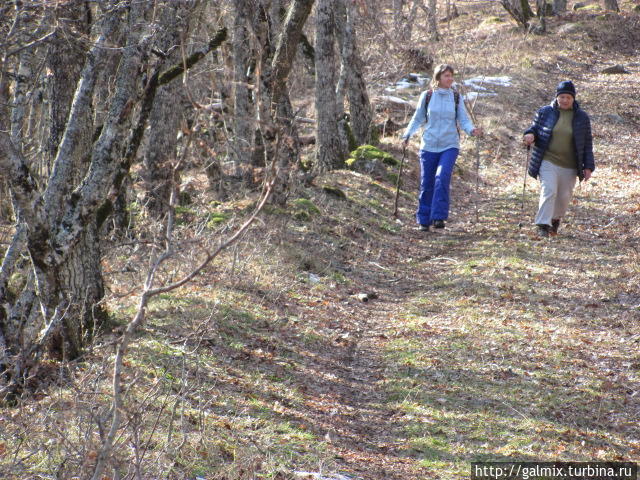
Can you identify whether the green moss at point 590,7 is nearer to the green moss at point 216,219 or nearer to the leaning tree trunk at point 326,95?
the leaning tree trunk at point 326,95

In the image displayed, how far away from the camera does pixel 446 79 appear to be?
405 inches

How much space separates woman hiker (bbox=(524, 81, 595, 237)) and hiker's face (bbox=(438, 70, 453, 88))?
1.31m

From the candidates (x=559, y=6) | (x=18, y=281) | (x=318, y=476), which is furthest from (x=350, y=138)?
(x=559, y=6)

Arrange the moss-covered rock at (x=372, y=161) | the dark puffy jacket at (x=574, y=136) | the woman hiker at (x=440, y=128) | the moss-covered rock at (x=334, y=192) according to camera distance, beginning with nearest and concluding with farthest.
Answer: the dark puffy jacket at (x=574, y=136), the woman hiker at (x=440, y=128), the moss-covered rock at (x=334, y=192), the moss-covered rock at (x=372, y=161)

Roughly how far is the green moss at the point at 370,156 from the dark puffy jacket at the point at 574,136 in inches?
193

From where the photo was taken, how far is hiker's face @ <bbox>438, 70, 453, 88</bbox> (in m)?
10.2

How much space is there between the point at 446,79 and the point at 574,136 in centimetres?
192

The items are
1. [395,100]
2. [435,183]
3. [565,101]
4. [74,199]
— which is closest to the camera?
[74,199]

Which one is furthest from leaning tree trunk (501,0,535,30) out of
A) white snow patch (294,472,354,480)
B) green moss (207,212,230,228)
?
white snow patch (294,472,354,480)

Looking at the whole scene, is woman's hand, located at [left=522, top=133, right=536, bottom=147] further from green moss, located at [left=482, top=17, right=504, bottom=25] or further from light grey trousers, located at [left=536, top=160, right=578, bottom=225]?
green moss, located at [left=482, top=17, right=504, bottom=25]

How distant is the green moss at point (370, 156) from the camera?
14495 millimetres

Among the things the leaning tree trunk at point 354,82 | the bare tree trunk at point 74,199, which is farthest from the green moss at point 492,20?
the bare tree trunk at point 74,199

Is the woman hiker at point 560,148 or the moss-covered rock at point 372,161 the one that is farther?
the moss-covered rock at point 372,161

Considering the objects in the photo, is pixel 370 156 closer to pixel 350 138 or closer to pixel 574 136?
pixel 350 138
